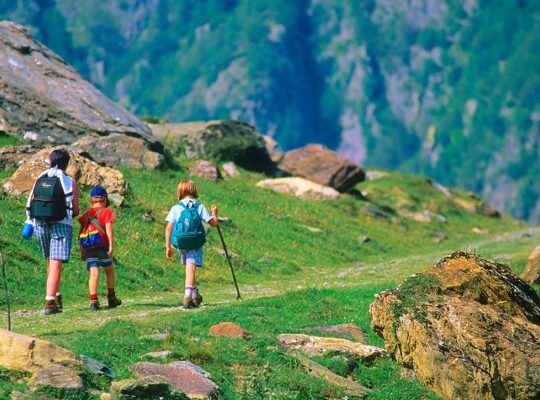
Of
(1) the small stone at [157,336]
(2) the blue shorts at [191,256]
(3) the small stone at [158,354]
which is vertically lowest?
(3) the small stone at [158,354]

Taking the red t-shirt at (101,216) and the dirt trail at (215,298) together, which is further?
the red t-shirt at (101,216)

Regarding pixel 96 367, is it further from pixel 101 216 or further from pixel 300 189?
pixel 300 189

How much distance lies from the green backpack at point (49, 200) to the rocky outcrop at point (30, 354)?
17.7 ft

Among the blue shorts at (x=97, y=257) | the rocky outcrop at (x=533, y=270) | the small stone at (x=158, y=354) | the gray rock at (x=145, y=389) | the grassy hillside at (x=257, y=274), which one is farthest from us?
the rocky outcrop at (x=533, y=270)

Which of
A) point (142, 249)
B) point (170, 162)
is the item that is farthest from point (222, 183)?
point (142, 249)

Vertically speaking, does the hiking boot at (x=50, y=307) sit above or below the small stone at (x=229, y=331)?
above

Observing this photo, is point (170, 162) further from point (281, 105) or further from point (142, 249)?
point (281, 105)

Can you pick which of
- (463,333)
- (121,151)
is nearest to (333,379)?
(463,333)

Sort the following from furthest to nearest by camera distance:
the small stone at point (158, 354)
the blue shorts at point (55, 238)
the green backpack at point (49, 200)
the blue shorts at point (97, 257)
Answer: the blue shorts at point (97, 257), the blue shorts at point (55, 238), the green backpack at point (49, 200), the small stone at point (158, 354)

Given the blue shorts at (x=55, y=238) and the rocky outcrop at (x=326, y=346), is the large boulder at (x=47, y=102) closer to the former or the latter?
the blue shorts at (x=55, y=238)

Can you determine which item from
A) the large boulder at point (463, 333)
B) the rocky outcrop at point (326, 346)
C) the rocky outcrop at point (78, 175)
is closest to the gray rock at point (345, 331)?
the rocky outcrop at point (326, 346)

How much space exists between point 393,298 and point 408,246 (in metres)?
23.6

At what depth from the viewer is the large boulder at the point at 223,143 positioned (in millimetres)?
47062

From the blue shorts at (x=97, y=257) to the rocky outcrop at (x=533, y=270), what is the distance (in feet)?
32.8
